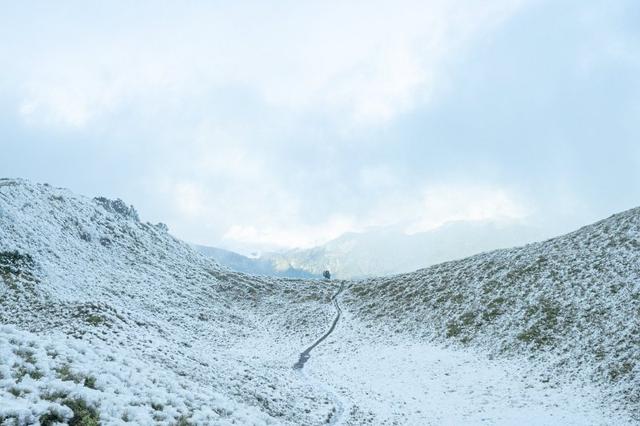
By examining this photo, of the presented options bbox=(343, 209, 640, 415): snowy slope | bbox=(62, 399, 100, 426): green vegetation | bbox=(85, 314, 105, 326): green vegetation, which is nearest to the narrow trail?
bbox=(343, 209, 640, 415): snowy slope

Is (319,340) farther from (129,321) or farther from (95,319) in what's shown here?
(95,319)

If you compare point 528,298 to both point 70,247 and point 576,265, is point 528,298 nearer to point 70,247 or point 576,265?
point 576,265

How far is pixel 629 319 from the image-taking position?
31859 millimetres

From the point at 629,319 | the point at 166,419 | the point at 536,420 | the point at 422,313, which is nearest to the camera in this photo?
the point at 166,419

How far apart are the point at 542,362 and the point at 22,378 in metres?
32.3

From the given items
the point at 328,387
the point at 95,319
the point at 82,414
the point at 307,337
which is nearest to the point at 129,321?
the point at 95,319

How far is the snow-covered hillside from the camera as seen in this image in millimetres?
15306

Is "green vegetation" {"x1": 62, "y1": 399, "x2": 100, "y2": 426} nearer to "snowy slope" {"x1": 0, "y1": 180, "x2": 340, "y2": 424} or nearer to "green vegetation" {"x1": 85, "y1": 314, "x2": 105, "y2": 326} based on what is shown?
"snowy slope" {"x1": 0, "y1": 180, "x2": 340, "y2": 424}

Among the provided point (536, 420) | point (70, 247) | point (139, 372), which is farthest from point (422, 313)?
point (70, 247)

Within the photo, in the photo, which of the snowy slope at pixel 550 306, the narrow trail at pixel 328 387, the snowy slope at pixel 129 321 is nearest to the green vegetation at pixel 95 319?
the snowy slope at pixel 129 321

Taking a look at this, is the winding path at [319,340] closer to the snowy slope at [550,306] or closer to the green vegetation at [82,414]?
the snowy slope at [550,306]

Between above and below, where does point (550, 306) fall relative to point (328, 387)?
above

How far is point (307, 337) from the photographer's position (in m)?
Answer: 52.2

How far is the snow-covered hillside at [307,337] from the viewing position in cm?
1531
